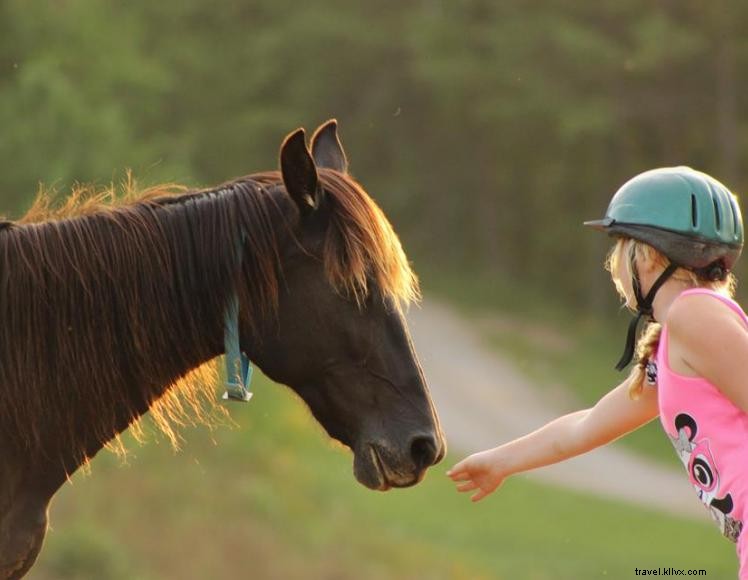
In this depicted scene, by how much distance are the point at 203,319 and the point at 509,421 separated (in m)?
23.4

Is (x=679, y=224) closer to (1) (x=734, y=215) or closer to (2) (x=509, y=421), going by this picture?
(1) (x=734, y=215)

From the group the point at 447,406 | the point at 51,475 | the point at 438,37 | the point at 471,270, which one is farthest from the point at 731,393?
the point at 471,270

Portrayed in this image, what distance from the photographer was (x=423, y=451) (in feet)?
13.5

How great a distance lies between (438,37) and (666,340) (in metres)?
35.1

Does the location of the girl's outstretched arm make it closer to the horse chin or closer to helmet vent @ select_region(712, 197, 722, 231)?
the horse chin

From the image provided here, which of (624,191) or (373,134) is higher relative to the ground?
(624,191)

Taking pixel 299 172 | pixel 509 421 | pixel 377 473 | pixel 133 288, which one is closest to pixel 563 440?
pixel 377 473

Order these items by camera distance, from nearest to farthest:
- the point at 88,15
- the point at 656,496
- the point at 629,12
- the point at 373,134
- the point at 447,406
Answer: the point at 88,15, the point at 656,496, the point at 447,406, the point at 629,12, the point at 373,134

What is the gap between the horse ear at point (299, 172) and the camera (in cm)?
400

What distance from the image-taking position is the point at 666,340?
3754 millimetres

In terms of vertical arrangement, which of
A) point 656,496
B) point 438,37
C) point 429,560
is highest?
point 438,37

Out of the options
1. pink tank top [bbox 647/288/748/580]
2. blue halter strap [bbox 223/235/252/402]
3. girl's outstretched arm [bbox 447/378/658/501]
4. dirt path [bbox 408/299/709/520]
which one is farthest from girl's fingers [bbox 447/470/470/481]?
dirt path [bbox 408/299/709/520]

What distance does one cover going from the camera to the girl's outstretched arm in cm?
421

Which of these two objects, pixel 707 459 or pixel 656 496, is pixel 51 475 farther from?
pixel 656 496
